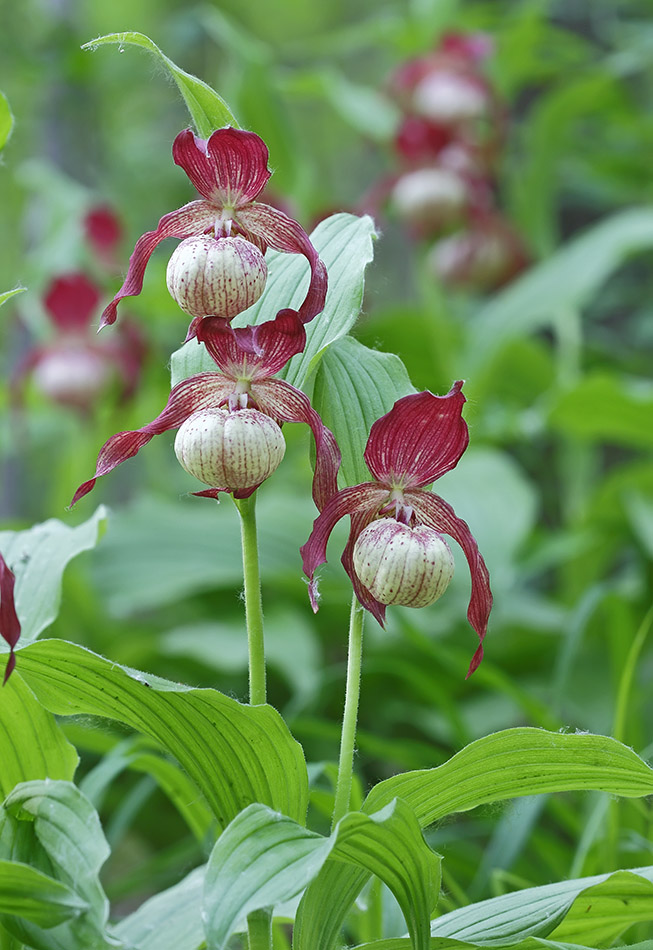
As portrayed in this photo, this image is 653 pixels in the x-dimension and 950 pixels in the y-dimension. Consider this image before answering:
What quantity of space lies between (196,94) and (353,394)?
0.22 metres

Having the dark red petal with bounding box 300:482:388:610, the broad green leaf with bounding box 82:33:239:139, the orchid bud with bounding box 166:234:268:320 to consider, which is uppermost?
the broad green leaf with bounding box 82:33:239:139

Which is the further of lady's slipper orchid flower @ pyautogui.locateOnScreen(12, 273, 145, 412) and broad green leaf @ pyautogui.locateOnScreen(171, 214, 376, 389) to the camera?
lady's slipper orchid flower @ pyautogui.locateOnScreen(12, 273, 145, 412)

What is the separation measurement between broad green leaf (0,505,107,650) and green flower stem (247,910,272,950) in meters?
0.27

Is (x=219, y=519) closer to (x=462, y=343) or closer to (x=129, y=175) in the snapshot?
(x=462, y=343)

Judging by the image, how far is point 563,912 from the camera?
60cm

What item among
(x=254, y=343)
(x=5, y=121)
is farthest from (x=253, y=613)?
(x=5, y=121)

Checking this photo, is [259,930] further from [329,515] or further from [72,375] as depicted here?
[72,375]

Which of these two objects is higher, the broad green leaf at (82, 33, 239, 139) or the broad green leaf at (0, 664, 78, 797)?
the broad green leaf at (82, 33, 239, 139)

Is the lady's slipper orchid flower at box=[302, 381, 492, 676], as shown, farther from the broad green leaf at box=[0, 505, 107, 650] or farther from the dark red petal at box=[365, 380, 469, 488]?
the broad green leaf at box=[0, 505, 107, 650]

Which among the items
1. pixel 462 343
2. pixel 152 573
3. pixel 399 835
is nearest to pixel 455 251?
pixel 462 343

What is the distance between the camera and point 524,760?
0.60 metres

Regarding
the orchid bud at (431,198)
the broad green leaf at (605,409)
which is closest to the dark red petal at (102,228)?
the orchid bud at (431,198)

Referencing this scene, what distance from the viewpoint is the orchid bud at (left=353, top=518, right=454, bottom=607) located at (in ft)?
1.86

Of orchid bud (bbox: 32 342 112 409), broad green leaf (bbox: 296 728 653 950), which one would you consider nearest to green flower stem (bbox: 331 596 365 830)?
broad green leaf (bbox: 296 728 653 950)
